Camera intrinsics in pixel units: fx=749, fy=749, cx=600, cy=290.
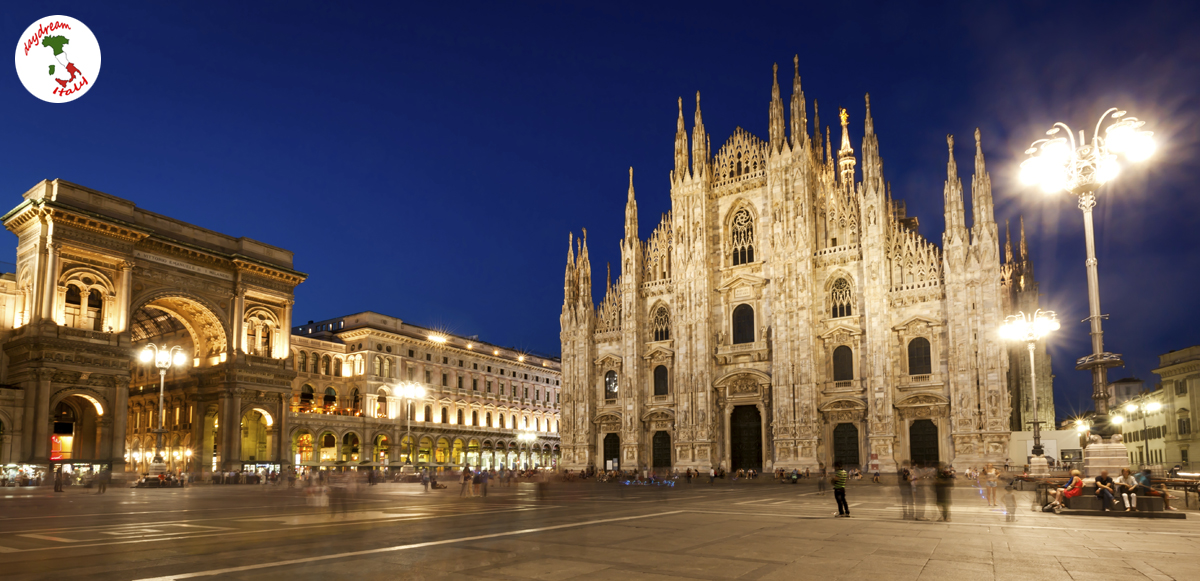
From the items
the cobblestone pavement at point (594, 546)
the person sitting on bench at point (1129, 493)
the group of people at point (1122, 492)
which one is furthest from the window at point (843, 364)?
the person sitting on bench at point (1129, 493)

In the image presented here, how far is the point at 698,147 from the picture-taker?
5506cm

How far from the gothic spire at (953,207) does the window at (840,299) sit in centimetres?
647

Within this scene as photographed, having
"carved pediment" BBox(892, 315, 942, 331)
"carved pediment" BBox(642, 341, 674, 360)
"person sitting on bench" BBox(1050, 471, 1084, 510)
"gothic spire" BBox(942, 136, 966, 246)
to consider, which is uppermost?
"gothic spire" BBox(942, 136, 966, 246)

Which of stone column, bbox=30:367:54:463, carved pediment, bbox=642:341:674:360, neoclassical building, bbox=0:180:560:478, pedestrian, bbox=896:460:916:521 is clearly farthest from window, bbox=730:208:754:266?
stone column, bbox=30:367:54:463

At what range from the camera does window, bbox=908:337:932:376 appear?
44500 millimetres

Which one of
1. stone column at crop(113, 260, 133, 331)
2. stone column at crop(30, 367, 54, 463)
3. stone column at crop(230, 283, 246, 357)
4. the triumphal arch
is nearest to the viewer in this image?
stone column at crop(30, 367, 54, 463)

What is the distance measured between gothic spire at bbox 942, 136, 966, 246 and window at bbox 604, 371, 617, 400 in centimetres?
2457

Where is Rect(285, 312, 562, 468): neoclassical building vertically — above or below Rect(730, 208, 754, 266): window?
below

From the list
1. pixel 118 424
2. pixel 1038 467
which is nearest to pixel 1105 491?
pixel 1038 467

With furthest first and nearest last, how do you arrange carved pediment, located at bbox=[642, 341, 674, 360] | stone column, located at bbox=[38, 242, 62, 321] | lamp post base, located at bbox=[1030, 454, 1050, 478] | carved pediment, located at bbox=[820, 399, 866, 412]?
carved pediment, located at bbox=[642, 341, 674, 360], carved pediment, located at bbox=[820, 399, 866, 412], stone column, located at bbox=[38, 242, 62, 321], lamp post base, located at bbox=[1030, 454, 1050, 478]

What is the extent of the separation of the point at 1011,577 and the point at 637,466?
44.4 m

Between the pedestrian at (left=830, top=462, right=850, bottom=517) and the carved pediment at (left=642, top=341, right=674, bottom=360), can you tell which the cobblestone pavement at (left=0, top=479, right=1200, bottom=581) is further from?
the carved pediment at (left=642, top=341, right=674, bottom=360)

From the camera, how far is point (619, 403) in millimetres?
54750

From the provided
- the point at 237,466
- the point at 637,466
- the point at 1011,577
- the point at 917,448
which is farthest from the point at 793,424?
the point at 1011,577
